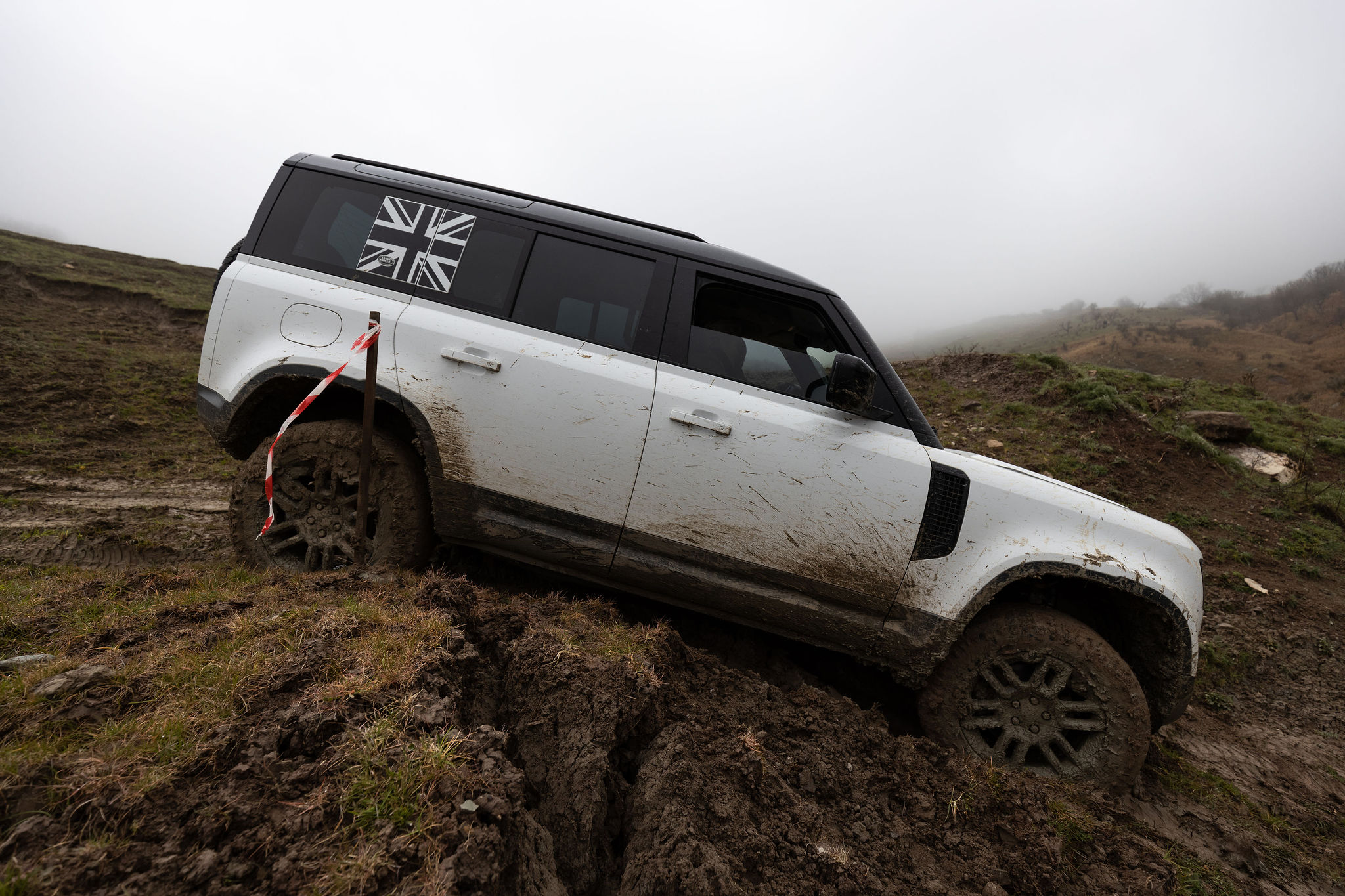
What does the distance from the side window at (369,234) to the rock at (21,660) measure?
73.1 inches

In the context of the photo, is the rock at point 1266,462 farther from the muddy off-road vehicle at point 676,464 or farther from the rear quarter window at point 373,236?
the rear quarter window at point 373,236

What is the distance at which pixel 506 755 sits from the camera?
6.20 feet

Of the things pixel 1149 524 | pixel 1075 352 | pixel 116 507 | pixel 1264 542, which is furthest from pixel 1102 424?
pixel 1075 352

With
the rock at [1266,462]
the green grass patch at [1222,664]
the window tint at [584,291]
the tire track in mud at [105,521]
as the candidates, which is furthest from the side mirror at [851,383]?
the rock at [1266,462]

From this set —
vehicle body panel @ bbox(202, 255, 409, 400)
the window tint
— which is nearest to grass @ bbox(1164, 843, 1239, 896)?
the window tint

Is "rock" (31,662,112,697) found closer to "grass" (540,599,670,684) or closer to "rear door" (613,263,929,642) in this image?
"grass" (540,599,670,684)

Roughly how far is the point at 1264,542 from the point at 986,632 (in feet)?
17.8

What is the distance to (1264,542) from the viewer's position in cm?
585

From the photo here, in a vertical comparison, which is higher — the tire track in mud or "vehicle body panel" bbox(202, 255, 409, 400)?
"vehicle body panel" bbox(202, 255, 409, 400)

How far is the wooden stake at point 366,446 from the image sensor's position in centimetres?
271

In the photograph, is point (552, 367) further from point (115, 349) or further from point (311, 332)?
point (115, 349)

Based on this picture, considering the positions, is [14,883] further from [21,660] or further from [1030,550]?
[1030,550]

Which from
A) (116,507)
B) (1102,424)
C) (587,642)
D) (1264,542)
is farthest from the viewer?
(1102,424)

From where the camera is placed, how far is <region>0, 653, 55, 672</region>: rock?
1887mm
